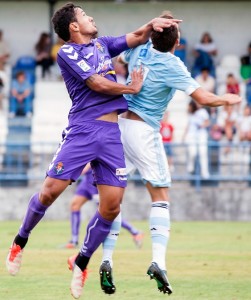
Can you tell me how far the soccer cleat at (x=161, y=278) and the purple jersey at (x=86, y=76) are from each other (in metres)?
1.58

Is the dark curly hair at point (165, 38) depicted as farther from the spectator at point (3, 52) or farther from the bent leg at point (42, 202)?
the spectator at point (3, 52)

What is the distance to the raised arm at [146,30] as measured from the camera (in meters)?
11.2

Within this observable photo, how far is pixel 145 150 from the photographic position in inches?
456

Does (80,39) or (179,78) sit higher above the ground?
(80,39)

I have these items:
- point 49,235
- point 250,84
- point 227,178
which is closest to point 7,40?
point 250,84

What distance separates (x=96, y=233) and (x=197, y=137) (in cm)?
1547

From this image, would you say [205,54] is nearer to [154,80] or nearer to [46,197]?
[154,80]

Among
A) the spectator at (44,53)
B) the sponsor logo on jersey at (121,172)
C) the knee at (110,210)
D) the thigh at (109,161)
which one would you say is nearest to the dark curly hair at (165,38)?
the thigh at (109,161)

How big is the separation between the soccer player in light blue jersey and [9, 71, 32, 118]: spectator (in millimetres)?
17241

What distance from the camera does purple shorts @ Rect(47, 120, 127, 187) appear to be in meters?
10.9

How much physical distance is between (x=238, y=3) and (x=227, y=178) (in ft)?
26.6

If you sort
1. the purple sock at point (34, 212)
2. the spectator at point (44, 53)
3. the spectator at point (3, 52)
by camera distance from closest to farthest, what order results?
the purple sock at point (34, 212) → the spectator at point (44, 53) → the spectator at point (3, 52)

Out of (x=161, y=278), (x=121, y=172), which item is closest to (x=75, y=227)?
(x=121, y=172)

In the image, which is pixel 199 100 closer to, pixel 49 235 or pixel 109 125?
pixel 109 125
